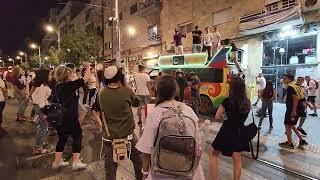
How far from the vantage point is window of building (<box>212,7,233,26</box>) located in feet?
74.4

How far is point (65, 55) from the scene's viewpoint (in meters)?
37.7

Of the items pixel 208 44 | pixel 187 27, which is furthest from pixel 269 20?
pixel 187 27

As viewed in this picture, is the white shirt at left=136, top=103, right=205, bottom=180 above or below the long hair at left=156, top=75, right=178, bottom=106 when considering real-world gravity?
below

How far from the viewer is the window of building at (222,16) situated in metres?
22.7

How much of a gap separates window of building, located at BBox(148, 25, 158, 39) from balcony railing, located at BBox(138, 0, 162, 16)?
55.8 inches

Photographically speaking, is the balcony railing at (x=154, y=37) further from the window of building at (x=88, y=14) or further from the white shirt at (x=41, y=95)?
the white shirt at (x=41, y=95)

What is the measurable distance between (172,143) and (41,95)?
19.3 feet

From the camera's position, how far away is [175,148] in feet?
8.86

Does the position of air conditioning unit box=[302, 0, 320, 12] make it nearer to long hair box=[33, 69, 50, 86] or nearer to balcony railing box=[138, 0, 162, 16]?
long hair box=[33, 69, 50, 86]

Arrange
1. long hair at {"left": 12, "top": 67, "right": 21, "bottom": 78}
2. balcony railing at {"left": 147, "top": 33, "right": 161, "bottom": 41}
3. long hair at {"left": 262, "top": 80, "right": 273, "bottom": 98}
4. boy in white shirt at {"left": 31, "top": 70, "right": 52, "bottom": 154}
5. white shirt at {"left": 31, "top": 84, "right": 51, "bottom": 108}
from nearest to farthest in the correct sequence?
boy in white shirt at {"left": 31, "top": 70, "right": 52, "bottom": 154}, white shirt at {"left": 31, "top": 84, "right": 51, "bottom": 108}, long hair at {"left": 262, "top": 80, "right": 273, "bottom": 98}, long hair at {"left": 12, "top": 67, "right": 21, "bottom": 78}, balcony railing at {"left": 147, "top": 33, "right": 161, "bottom": 41}

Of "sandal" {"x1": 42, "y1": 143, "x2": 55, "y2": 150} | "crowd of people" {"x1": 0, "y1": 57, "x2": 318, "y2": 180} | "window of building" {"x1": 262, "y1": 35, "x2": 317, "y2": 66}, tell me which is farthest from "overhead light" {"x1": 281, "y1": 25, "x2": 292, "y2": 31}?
"sandal" {"x1": 42, "y1": 143, "x2": 55, "y2": 150}

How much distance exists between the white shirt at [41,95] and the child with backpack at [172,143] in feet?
18.1

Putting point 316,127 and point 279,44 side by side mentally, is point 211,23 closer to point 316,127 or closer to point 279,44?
point 279,44

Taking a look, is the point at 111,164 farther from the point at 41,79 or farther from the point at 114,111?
the point at 41,79
